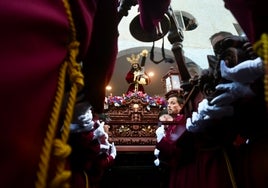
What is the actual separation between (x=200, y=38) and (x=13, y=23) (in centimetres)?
677

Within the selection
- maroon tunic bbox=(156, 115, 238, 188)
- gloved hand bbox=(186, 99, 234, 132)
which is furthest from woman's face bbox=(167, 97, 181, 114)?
gloved hand bbox=(186, 99, 234, 132)

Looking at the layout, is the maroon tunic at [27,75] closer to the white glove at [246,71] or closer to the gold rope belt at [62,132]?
the gold rope belt at [62,132]

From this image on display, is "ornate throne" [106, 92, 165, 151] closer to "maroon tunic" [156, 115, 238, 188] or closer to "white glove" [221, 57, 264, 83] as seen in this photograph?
"maroon tunic" [156, 115, 238, 188]

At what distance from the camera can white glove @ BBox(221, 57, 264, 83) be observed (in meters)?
0.83

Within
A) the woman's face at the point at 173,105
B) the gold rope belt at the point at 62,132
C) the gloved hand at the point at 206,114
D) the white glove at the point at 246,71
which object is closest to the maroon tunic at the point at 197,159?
the gloved hand at the point at 206,114

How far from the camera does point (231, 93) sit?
3.14ft

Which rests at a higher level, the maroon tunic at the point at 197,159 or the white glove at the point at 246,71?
the white glove at the point at 246,71

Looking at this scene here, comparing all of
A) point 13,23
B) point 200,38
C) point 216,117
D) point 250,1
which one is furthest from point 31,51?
point 200,38

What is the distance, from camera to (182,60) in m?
1.88

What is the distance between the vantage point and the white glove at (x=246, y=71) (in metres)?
0.83

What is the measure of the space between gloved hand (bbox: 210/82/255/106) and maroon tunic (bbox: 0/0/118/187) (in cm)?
54

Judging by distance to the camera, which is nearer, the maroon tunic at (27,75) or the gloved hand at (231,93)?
the maroon tunic at (27,75)

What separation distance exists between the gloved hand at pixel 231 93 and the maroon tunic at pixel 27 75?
0.54m

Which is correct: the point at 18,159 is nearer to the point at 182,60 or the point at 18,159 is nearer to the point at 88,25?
the point at 88,25
